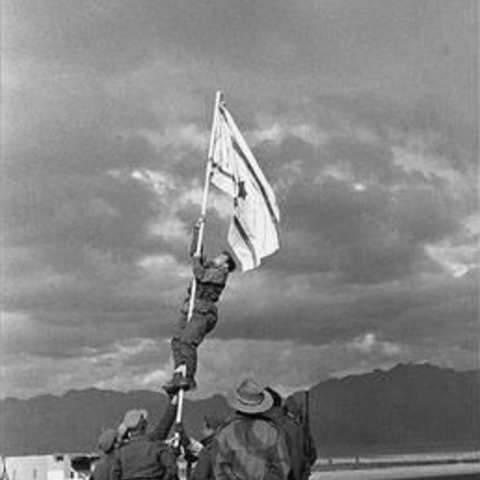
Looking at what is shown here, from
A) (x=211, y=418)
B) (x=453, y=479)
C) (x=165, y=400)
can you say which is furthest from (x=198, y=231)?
(x=453, y=479)

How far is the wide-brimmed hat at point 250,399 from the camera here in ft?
33.9

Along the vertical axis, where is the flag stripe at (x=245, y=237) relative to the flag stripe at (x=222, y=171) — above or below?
below

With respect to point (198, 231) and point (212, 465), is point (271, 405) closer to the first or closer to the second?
point (212, 465)

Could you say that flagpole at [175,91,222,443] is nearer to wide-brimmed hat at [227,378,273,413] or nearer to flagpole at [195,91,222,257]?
flagpole at [195,91,222,257]

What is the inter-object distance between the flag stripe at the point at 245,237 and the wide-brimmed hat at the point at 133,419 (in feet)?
19.6

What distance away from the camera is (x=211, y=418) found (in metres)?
12.2

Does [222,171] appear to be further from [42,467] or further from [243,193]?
[42,467]

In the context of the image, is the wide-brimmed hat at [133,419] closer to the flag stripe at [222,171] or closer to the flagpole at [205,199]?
the flagpole at [205,199]

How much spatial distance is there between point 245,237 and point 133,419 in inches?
255

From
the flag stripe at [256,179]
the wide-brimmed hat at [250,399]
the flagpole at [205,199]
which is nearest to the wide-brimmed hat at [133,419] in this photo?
the wide-brimmed hat at [250,399]

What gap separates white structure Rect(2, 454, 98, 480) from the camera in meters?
19.1

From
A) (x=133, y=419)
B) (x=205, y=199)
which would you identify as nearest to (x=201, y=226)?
(x=205, y=199)

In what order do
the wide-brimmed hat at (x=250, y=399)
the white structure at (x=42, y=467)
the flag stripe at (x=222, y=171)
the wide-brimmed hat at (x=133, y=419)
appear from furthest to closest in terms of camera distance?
1. the white structure at (x=42, y=467)
2. the flag stripe at (x=222, y=171)
3. the wide-brimmed hat at (x=133, y=419)
4. the wide-brimmed hat at (x=250, y=399)

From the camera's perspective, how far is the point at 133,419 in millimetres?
11703
